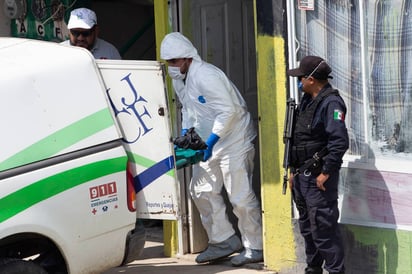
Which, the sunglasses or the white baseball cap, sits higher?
the white baseball cap

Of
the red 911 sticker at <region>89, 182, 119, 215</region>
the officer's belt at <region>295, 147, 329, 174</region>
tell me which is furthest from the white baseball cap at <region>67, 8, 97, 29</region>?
the officer's belt at <region>295, 147, 329, 174</region>

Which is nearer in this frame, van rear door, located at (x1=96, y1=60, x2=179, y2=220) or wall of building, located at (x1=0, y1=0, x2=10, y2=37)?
van rear door, located at (x1=96, y1=60, x2=179, y2=220)

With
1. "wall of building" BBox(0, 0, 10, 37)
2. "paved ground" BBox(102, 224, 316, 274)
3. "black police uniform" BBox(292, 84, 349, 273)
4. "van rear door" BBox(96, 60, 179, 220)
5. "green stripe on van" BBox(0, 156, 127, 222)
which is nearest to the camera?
"green stripe on van" BBox(0, 156, 127, 222)

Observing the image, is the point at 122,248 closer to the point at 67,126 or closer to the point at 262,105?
the point at 67,126

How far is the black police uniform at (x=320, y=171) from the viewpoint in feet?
19.2

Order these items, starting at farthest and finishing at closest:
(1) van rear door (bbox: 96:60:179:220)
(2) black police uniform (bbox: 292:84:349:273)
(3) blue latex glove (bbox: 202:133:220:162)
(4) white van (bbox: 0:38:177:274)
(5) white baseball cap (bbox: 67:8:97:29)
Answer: (5) white baseball cap (bbox: 67:8:97:29) < (3) blue latex glove (bbox: 202:133:220:162) < (2) black police uniform (bbox: 292:84:349:273) < (1) van rear door (bbox: 96:60:179:220) < (4) white van (bbox: 0:38:177:274)

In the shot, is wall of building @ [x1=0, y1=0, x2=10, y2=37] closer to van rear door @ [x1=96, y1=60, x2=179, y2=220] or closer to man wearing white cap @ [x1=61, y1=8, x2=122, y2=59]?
man wearing white cap @ [x1=61, y1=8, x2=122, y2=59]

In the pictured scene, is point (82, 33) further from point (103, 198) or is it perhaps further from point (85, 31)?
point (103, 198)

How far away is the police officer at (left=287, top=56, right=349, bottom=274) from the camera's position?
5.88m

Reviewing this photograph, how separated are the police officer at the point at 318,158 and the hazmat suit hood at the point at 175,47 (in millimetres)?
1117

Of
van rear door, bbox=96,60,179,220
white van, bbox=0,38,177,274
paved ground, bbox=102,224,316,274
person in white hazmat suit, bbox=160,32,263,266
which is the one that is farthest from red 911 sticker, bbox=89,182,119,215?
paved ground, bbox=102,224,316,274

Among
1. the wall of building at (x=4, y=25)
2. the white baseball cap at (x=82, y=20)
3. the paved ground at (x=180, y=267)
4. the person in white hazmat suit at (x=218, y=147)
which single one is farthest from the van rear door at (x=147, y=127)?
the wall of building at (x=4, y=25)

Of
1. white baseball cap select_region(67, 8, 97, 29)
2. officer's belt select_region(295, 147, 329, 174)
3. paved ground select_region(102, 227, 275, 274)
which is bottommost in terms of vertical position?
paved ground select_region(102, 227, 275, 274)

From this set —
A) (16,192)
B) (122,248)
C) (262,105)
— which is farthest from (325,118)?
(16,192)
